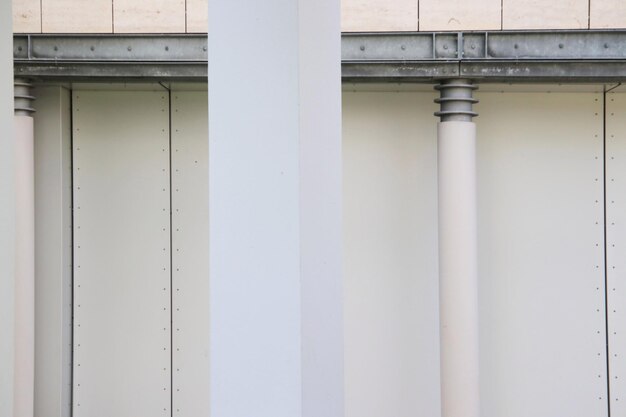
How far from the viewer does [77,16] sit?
26.2 ft

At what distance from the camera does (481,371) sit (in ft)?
27.2

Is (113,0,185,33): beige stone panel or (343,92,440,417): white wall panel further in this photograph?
(343,92,440,417): white wall panel

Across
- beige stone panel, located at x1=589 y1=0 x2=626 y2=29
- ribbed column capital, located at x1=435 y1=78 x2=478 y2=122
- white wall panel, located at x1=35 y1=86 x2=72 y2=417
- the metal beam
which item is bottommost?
white wall panel, located at x1=35 y1=86 x2=72 y2=417

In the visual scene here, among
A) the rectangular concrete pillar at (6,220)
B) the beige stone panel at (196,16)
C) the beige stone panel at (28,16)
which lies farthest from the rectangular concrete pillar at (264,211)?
the beige stone panel at (28,16)

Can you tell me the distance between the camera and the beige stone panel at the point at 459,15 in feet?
25.6

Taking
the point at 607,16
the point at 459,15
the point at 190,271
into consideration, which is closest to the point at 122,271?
the point at 190,271

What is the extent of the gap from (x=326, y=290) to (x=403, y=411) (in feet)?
22.8

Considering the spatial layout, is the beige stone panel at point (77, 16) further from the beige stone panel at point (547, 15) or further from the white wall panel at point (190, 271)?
the beige stone panel at point (547, 15)

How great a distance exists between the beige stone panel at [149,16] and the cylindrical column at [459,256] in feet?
8.05

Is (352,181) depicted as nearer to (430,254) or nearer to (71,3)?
(430,254)

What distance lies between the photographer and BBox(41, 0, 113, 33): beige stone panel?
7.96m

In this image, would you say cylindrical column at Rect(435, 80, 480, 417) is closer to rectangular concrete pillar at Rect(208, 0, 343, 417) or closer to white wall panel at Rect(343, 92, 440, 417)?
white wall panel at Rect(343, 92, 440, 417)

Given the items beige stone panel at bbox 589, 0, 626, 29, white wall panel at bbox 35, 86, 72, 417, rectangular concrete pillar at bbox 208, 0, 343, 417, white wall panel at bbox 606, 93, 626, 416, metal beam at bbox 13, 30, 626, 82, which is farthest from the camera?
white wall panel at bbox 35, 86, 72, 417

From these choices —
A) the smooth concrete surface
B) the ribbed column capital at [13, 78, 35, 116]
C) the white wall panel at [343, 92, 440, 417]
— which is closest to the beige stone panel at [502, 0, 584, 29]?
the smooth concrete surface
